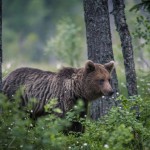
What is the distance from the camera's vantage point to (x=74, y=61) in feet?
73.2

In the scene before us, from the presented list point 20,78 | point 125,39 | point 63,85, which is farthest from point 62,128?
point 20,78

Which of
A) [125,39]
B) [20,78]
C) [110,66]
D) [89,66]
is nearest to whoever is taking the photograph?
[125,39]

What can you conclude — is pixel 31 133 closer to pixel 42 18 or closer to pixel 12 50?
pixel 12 50

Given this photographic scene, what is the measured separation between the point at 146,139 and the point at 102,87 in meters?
2.35

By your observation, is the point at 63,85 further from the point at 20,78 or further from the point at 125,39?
the point at 125,39

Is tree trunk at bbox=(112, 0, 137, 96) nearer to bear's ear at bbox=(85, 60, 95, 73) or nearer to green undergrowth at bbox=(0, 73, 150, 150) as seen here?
bear's ear at bbox=(85, 60, 95, 73)

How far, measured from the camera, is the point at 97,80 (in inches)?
442

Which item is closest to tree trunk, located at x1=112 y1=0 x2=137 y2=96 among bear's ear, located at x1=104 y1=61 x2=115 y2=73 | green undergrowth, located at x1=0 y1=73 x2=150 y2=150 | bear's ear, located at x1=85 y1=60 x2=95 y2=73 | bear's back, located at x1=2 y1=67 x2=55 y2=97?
bear's ear, located at x1=104 y1=61 x2=115 y2=73

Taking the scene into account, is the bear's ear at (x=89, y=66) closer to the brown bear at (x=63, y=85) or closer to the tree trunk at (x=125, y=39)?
the brown bear at (x=63, y=85)

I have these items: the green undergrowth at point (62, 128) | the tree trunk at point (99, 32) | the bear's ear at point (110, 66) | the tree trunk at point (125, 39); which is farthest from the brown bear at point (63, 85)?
the green undergrowth at point (62, 128)

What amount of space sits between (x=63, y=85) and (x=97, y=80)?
0.72m

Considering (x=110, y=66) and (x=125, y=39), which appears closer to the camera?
(x=125, y=39)

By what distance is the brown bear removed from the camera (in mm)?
11055

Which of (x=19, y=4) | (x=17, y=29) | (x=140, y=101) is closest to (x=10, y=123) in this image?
(x=140, y=101)
